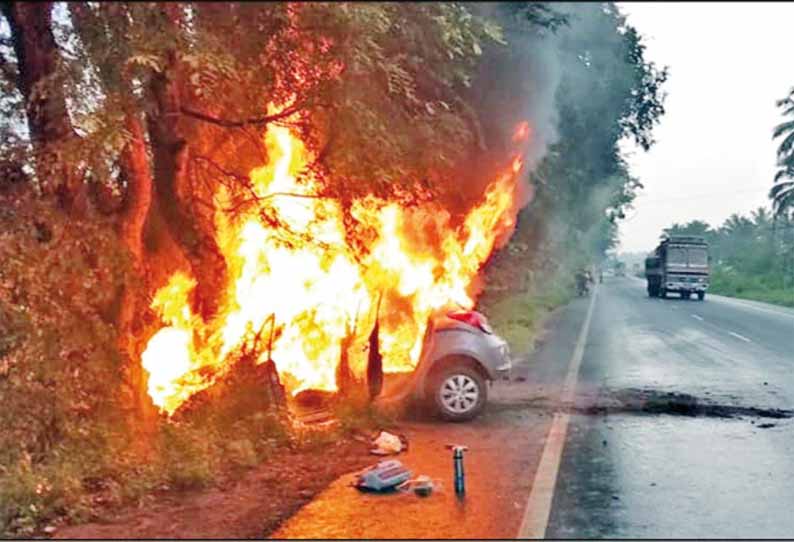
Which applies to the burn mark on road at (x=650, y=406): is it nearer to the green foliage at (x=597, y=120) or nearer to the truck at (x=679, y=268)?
the green foliage at (x=597, y=120)

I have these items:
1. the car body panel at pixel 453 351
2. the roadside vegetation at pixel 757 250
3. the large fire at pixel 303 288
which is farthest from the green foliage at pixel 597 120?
the car body panel at pixel 453 351

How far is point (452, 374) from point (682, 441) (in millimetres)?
2415

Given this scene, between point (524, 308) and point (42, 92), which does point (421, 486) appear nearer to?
point (42, 92)

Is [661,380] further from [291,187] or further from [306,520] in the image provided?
[306,520]

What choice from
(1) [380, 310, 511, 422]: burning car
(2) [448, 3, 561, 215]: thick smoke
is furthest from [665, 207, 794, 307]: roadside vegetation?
(1) [380, 310, 511, 422]: burning car

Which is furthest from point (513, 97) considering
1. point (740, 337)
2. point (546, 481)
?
point (740, 337)

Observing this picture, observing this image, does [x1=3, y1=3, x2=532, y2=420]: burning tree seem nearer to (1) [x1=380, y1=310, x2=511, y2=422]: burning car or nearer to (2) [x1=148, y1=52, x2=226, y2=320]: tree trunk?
(2) [x1=148, y1=52, x2=226, y2=320]: tree trunk

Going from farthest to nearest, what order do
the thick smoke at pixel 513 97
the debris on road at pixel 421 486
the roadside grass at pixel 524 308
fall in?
1. the roadside grass at pixel 524 308
2. the thick smoke at pixel 513 97
3. the debris on road at pixel 421 486

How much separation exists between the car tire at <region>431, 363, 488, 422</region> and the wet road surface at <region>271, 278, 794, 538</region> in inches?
7.2

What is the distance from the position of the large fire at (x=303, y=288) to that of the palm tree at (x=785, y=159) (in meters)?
2.87

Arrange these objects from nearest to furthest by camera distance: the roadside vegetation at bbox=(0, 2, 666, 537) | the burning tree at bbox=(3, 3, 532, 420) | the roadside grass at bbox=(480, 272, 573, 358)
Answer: the roadside vegetation at bbox=(0, 2, 666, 537)
the burning tree at bbox=(3, 3, 532, 420)
the roadside grass at bbox=(480, 272, 573, 358)

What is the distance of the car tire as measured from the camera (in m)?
9.66

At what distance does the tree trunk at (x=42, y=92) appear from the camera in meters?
A: 7.09

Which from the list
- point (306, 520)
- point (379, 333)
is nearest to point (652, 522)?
point (306, 520)
